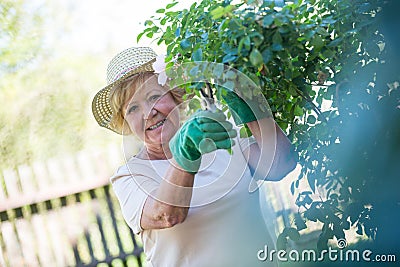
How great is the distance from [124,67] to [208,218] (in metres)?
0.44

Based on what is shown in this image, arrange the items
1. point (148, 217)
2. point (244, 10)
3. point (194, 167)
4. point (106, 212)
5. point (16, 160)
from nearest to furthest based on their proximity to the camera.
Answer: point (244, 10)
point (194, 167)
point (148, 217)
point (106, 212)
point (16, 160)

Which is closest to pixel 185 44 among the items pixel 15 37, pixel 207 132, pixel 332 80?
pixel 207 132

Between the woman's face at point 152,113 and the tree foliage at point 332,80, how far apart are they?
0.62 ft

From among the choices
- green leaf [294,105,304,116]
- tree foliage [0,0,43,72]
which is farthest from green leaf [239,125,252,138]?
tree foliage [0,0,43,72]

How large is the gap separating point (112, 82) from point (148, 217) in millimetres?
386

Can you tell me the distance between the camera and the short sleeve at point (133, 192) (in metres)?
1.49

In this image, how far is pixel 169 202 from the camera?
1.36 meters

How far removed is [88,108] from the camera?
569 centimetres

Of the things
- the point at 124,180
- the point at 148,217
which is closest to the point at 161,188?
the point at 148,217

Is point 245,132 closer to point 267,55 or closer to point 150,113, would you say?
point 150,113

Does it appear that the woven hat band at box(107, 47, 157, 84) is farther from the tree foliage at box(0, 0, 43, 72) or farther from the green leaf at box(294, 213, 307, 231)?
the tree foliage at box(0, 0, 43, 72)

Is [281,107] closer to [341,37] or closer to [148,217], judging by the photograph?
[341,37]

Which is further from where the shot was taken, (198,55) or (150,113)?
(150,113)

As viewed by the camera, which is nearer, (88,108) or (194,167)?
(194,167)
